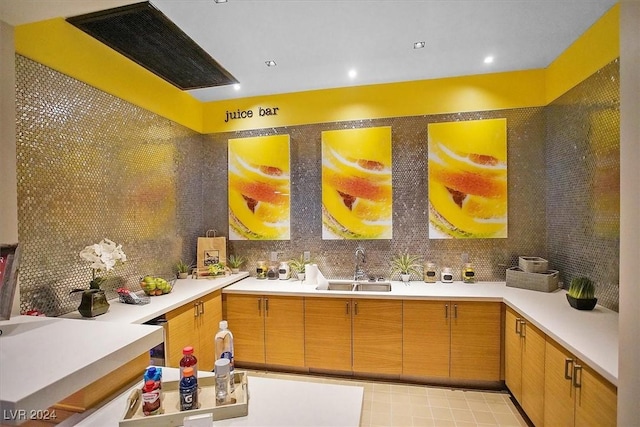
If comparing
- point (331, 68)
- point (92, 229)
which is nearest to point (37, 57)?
point (92, 229)

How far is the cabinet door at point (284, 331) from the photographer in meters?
2.71

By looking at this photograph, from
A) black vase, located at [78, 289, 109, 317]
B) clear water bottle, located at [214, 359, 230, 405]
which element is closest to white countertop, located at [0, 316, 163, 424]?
clear water bottle, located at [214, 359, 230, 405]

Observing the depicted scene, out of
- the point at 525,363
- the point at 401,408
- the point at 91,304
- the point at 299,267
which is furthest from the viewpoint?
the point at 299,267

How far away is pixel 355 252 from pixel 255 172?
1.51m

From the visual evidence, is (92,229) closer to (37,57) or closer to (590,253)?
(37,57)

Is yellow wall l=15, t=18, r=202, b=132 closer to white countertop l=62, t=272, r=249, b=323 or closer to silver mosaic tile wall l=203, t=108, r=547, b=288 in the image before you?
silver mosaic tile wall l=203, t=108, r=547, b=288

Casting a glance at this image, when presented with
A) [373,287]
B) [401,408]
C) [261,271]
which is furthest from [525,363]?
[261,271]

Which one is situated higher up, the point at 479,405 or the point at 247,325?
the point at 247,325

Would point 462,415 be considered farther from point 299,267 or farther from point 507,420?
point 299,267

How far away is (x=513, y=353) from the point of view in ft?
7.35

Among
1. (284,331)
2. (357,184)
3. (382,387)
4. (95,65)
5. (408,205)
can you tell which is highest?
(95,65)

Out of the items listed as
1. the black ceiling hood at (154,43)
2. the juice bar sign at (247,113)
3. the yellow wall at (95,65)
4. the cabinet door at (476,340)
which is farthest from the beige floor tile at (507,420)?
the yellow wall at (95,65)

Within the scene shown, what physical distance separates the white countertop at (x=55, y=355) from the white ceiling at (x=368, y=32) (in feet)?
4.72

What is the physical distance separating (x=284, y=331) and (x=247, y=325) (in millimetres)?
384
